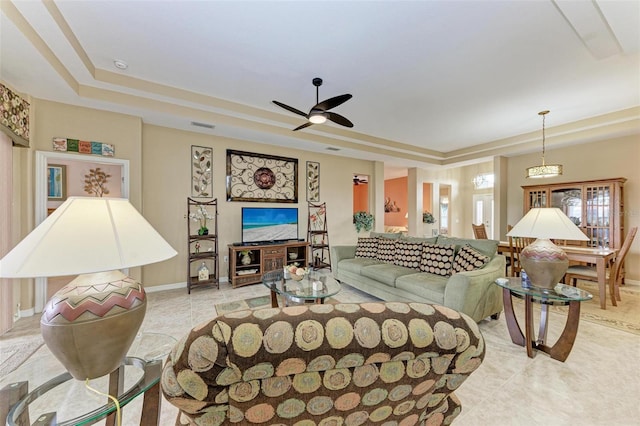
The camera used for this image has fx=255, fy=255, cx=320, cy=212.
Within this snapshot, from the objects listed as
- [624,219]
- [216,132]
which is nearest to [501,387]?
[216,132]

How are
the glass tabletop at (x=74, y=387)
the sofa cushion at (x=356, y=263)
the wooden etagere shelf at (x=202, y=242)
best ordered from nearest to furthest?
the glass tabletop at (x=74, y=387), the sofa cushion at (x=356, y=263), the wooden etagere shelf at (x=202, y=242)

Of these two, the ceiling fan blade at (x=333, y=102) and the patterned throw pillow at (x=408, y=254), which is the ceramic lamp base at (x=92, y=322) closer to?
the ceiling fan blade at (x=333, y=102)

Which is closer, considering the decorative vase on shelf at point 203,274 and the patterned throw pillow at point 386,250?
the patterned throw pillow at point 386,250

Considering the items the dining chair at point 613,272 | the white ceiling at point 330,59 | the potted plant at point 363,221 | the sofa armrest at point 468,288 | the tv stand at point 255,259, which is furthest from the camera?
the potted plant at point 363,221

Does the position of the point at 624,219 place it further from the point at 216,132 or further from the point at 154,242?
the point at 216,132

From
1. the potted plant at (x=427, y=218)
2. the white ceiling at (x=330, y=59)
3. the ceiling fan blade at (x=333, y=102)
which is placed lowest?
the potted plant at (x=427, y=218)

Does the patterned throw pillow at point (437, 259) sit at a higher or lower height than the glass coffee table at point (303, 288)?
higher

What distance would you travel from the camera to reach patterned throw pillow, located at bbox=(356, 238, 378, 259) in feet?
13.6

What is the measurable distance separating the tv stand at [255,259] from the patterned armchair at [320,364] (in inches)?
147

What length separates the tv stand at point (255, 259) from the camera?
4328 mm

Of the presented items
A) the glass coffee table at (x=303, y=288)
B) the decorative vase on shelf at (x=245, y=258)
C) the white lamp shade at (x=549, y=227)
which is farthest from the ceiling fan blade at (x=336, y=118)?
the decorative vase on shelf at (x=245, y=258)

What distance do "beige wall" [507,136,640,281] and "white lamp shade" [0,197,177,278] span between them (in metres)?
7.08

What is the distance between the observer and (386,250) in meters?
3.95

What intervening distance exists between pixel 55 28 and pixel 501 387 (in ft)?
14.7
